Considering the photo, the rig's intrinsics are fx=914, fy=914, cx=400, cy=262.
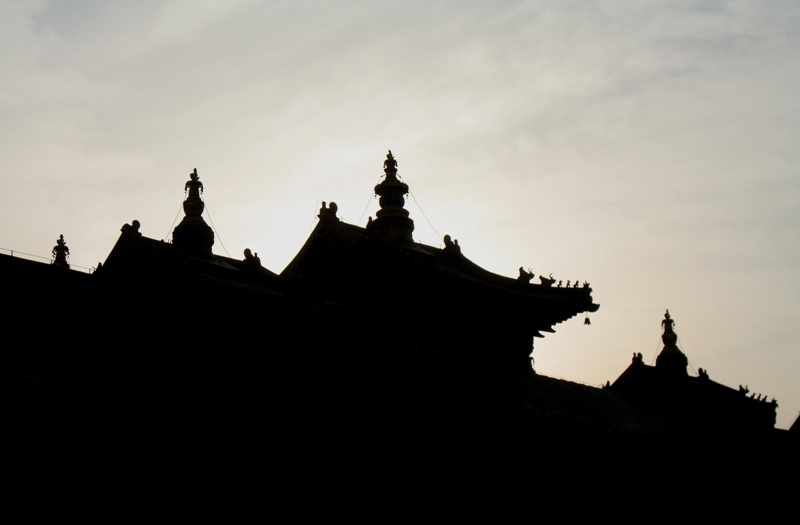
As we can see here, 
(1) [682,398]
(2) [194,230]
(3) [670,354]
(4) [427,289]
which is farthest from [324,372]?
(3) [670,354]

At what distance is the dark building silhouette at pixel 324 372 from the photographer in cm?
1819

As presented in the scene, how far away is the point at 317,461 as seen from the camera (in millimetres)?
18781

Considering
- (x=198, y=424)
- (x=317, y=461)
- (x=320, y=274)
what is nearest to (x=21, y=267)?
(x=198, y=424)

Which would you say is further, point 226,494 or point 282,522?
point 226,494

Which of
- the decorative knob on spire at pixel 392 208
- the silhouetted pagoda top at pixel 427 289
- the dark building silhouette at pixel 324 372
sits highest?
the decorative knob on spire at pixel 392 208

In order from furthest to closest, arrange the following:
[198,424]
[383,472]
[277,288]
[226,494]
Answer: [277,288]
[198,424]
[226,494]
[383,472]

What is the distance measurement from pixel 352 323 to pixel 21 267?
28.8 ft

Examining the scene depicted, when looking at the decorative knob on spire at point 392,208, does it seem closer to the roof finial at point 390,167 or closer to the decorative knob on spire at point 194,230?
the roof finial at point 390,167

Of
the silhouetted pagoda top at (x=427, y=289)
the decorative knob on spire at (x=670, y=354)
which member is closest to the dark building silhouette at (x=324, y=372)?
the silhouetted pagoda top at (x=427, y=289)

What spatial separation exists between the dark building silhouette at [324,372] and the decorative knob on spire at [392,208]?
115mm

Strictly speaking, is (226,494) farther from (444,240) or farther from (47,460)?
(444,240)

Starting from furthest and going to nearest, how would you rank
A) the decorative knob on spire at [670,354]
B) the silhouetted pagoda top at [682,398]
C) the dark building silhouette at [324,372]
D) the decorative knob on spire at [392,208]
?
the decorative knob on spire at [670,354] < the decorative knob on spire at [392,208] < the silhouetted pagoda top at [682,398] < the dark building silhouette at [324,372]

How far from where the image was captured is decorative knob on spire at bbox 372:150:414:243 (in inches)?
1138

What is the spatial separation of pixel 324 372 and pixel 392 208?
9.72 m
